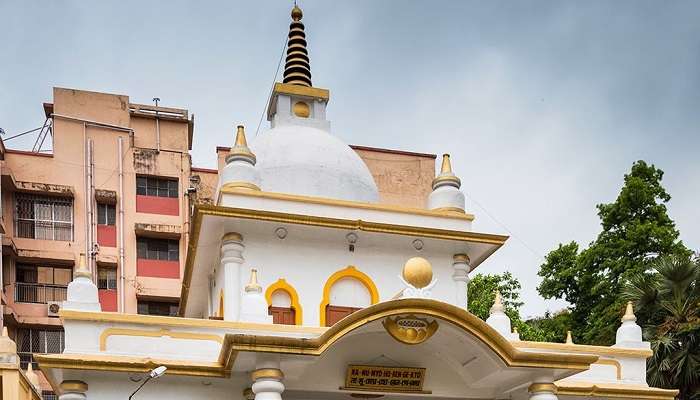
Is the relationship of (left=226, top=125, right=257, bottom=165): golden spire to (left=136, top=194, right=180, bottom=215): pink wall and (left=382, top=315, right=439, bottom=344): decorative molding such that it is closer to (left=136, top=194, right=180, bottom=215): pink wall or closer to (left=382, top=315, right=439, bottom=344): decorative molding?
(left=382, top=315, right=439, bottom=344): decorative molding

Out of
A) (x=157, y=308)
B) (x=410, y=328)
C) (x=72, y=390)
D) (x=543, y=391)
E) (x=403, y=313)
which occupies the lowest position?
(x=72, y=390)

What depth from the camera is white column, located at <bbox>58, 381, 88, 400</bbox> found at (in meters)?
13.3

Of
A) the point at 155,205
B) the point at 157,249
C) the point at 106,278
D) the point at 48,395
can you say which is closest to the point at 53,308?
the point at 106,278

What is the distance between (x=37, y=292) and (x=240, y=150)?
67.9ft

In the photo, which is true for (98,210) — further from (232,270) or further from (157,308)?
(232,270)

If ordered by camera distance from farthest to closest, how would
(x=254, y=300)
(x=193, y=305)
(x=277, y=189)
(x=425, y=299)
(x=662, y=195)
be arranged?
(x=662, y=195) → (x=193, y=305) → (x=277, y=189) → (x=254, y=300) → (x=425, y=299)

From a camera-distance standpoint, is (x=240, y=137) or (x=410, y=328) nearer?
(x=410, y=328)

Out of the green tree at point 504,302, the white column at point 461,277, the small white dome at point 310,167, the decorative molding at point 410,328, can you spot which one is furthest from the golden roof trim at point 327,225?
the green tree at point 504,302

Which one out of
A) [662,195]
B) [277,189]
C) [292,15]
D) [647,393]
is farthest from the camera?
[662,195]

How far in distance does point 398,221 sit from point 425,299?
4051mm

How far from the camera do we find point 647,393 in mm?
16375

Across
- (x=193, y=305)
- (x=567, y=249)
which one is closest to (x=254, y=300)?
→ (x=193, y=305)

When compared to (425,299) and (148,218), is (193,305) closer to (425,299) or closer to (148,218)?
(425,299)

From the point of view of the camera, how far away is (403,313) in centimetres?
1342
